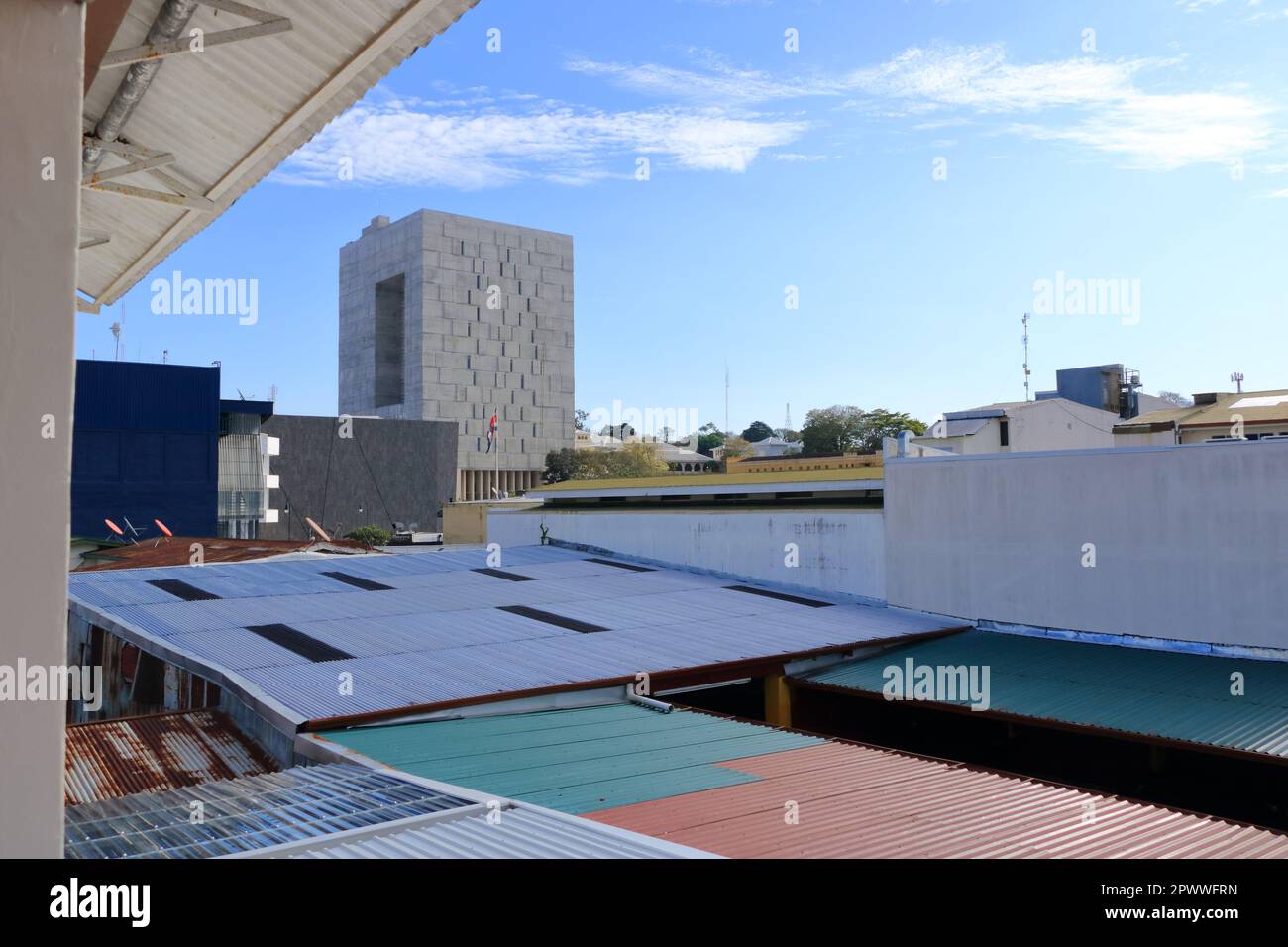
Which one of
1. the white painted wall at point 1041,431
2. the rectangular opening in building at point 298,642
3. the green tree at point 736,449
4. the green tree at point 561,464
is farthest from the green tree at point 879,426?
the rectangular opening in building at point 298,642

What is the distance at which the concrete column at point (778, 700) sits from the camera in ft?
53.6

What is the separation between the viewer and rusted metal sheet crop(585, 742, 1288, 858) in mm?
7426

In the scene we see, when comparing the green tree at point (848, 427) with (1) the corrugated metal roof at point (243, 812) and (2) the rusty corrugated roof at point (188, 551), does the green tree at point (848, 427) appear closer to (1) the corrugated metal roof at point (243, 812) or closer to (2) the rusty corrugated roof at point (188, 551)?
(2) the rusty corrugated roof at point (188, 551)

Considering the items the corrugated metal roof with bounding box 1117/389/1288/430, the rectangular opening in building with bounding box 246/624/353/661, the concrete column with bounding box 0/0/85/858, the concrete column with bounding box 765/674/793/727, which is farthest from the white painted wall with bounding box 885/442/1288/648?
the concrete column with bounding box 0/0/85/858

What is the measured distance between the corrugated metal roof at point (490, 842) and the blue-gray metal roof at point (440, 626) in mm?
4947

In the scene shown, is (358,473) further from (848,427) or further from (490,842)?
(490,842)

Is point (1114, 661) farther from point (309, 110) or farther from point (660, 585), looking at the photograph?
point (309, 110)

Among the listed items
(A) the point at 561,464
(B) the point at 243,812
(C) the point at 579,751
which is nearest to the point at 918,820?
(C) the point at 579,751

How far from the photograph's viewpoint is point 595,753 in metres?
10.8

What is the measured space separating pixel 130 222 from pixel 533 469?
381ft

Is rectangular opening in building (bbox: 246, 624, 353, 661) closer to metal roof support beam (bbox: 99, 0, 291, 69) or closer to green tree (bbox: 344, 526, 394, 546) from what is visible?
metal roof support beam (bbox: 99, 0, 291, 69)
